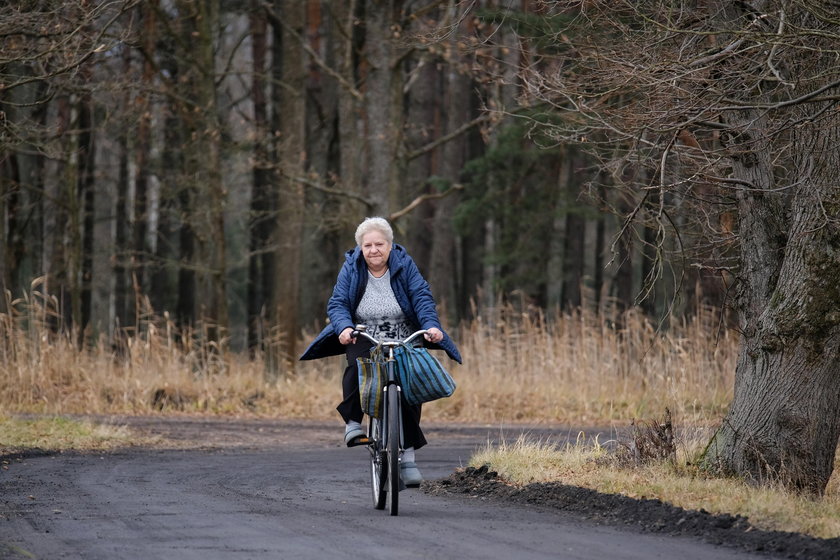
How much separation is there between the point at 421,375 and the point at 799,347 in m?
3.12

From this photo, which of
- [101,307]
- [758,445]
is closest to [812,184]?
[758,445]

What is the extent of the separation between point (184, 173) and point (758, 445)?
68.4ft

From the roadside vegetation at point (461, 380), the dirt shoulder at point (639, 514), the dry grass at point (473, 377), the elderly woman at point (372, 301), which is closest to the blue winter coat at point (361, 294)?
the elderly woman at point (372, 301)

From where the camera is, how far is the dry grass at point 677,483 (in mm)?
7695

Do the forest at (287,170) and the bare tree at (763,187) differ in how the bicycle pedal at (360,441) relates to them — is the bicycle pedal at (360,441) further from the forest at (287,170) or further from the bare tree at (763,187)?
the forest at (287,170)

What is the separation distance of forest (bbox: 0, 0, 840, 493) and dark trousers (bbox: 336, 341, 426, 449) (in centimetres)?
197

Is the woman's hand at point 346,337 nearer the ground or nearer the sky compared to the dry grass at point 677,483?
nearer the sky

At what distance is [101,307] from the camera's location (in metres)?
30.5

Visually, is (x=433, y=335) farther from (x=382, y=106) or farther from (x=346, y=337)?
(x=382, y=106)

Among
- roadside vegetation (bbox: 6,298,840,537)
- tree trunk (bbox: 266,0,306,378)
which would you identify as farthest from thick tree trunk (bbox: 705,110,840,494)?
tree trunk (bbox: 266,0,306,378)

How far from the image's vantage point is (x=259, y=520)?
8016 millimetres

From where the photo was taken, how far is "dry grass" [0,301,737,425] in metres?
18.2

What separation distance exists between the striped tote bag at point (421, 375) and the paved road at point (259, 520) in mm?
887

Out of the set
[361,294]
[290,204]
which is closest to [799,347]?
[361,294]
